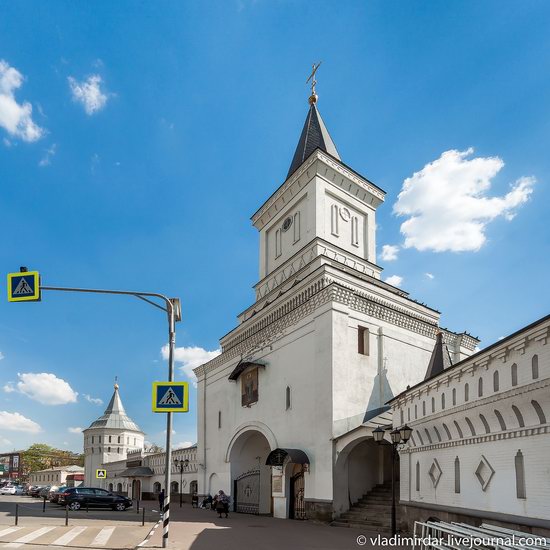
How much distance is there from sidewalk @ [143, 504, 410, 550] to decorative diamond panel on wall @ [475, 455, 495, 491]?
13.1 feet

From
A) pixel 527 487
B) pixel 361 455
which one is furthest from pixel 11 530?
pixel 527 487

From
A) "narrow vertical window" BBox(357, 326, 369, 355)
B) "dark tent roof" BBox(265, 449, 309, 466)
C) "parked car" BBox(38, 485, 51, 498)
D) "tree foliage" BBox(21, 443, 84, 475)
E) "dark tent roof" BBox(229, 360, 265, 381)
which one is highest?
"narrow vertical window" BBox(357, 326, 369, 355)

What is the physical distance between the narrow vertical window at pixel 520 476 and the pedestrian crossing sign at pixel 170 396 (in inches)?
298

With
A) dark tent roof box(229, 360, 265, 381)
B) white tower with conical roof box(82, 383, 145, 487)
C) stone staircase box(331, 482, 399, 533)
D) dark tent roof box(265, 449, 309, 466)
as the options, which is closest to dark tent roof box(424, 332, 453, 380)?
stone staircase box(331, 482, 399, 533)

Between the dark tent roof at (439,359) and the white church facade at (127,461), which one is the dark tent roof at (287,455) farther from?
the white church facade at (127,461)

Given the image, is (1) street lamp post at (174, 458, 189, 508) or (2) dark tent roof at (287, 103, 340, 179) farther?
(1) street lamp post at (174, 458, 189, 508)

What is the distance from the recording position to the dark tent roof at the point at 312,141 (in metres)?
31.8

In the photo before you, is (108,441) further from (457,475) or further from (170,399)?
(457,475)

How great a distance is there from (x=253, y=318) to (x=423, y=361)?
9325 mm

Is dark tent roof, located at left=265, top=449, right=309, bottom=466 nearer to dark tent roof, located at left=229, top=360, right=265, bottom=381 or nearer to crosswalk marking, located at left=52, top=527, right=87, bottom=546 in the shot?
dark tent roof, located at left=229, top=360, right=265, bottom=381

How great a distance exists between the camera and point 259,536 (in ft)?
53.5

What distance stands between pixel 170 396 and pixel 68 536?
642 centimetres

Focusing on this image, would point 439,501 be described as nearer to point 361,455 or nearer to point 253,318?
point 361,455

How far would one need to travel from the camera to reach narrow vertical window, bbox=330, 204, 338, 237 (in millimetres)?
28625
